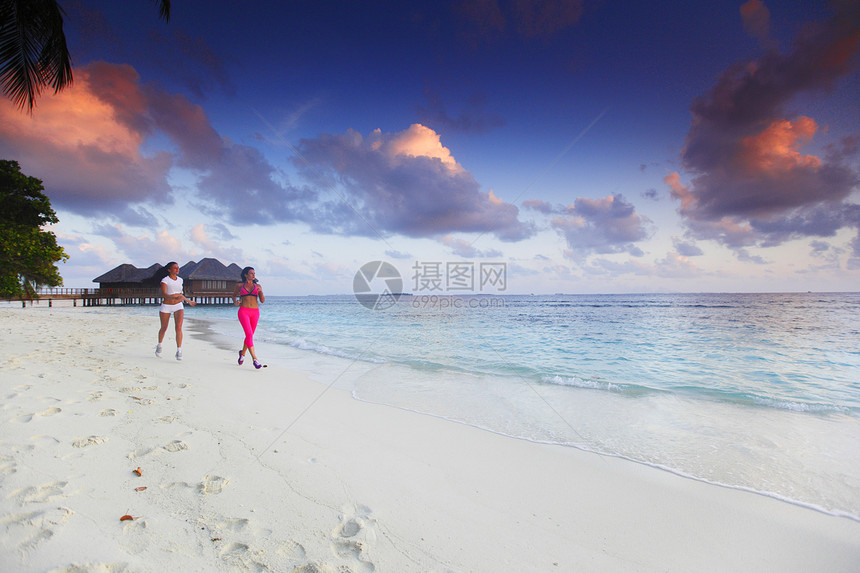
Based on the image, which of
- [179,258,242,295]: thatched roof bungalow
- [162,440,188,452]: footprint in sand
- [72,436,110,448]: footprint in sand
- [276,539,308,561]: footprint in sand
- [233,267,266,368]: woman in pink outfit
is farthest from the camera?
[179,258,242,295]: thatched roof bungalow

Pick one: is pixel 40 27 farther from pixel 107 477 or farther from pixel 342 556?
pixel 342 556

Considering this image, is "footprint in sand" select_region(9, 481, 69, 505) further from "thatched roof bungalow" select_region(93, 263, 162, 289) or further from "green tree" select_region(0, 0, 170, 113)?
"thatched roof bungalow" select_region(93, 263, 162, 289)

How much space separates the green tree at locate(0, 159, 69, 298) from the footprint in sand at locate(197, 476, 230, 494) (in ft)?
92.4

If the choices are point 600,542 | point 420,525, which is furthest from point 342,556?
point 600,542

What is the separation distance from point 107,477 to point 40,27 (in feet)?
38.2

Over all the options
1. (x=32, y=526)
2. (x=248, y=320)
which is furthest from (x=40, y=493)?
(x=248, y=320)

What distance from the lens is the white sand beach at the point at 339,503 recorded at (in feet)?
6.07

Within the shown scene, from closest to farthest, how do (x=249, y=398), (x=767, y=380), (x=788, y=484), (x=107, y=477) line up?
(x=107, y=477) → (x=788, y=484) → (x=249, y=398) → (x=767, y=380)

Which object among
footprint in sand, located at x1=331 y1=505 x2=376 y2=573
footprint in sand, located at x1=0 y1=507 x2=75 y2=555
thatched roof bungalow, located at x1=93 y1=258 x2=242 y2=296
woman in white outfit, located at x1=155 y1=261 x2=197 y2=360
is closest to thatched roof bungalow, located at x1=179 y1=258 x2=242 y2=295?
thatched roof bungalow, located at x1=93 y1=258 x2=242 y2=296

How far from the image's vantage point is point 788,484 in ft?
10.4

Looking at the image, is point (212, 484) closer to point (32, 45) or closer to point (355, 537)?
point (355, 537)

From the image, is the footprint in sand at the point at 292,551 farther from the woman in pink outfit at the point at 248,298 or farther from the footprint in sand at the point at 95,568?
the woman in pink outfit at the point at 248,298

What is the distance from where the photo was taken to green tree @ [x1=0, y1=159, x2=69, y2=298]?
20125 mm

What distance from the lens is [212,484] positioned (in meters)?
2.46
